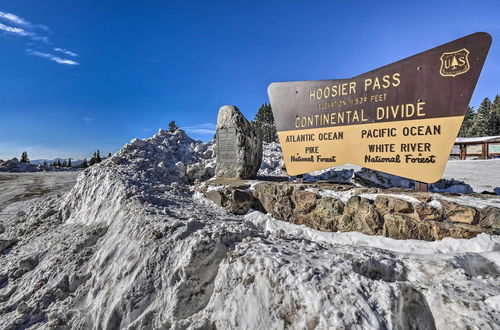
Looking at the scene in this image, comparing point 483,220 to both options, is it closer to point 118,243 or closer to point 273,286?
point 273,286

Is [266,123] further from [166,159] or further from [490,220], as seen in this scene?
[490,220]

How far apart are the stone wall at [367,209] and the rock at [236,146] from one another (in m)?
1.41

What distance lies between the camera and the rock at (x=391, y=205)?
11.5 feet

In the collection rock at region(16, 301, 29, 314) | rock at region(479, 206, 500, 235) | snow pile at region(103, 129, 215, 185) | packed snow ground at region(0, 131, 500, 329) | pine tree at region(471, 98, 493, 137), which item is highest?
pine tree at region(471, 98, 493, 137)

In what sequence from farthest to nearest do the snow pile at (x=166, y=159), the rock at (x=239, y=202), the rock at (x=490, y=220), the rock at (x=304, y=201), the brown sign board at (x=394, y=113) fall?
the snow pile at (x=166, y=159) → the rock at (x=239, y=202) → the rock at (x=304, y=201) → the brown sign board at (x=394, y=113) → the rock at (x=490, y=220)

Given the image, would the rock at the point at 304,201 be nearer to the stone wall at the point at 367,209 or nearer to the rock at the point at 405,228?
the stone wall at the point at 367,209

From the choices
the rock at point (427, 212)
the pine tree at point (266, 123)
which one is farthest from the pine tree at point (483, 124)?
the rock at point (427, 212)

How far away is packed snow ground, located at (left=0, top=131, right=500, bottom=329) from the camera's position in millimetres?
1789

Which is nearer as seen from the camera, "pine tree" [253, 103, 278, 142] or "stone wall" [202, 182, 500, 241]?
"stone wall" [202, 182, 500, 241]

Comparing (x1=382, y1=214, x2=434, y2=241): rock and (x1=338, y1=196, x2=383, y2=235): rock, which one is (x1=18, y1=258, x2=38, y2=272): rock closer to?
(x1=338, y1=196, x2=383, y2=235): rock

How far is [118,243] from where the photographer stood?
3256 millimetres

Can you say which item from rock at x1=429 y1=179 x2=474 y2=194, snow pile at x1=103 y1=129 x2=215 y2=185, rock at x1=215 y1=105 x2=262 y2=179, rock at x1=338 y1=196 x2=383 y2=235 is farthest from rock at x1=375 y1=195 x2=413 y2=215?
snow pile at x1=103 y1=129 x2=215 y2=185

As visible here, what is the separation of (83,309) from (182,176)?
699 cm

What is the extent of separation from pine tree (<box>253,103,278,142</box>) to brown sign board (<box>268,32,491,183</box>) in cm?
3238
